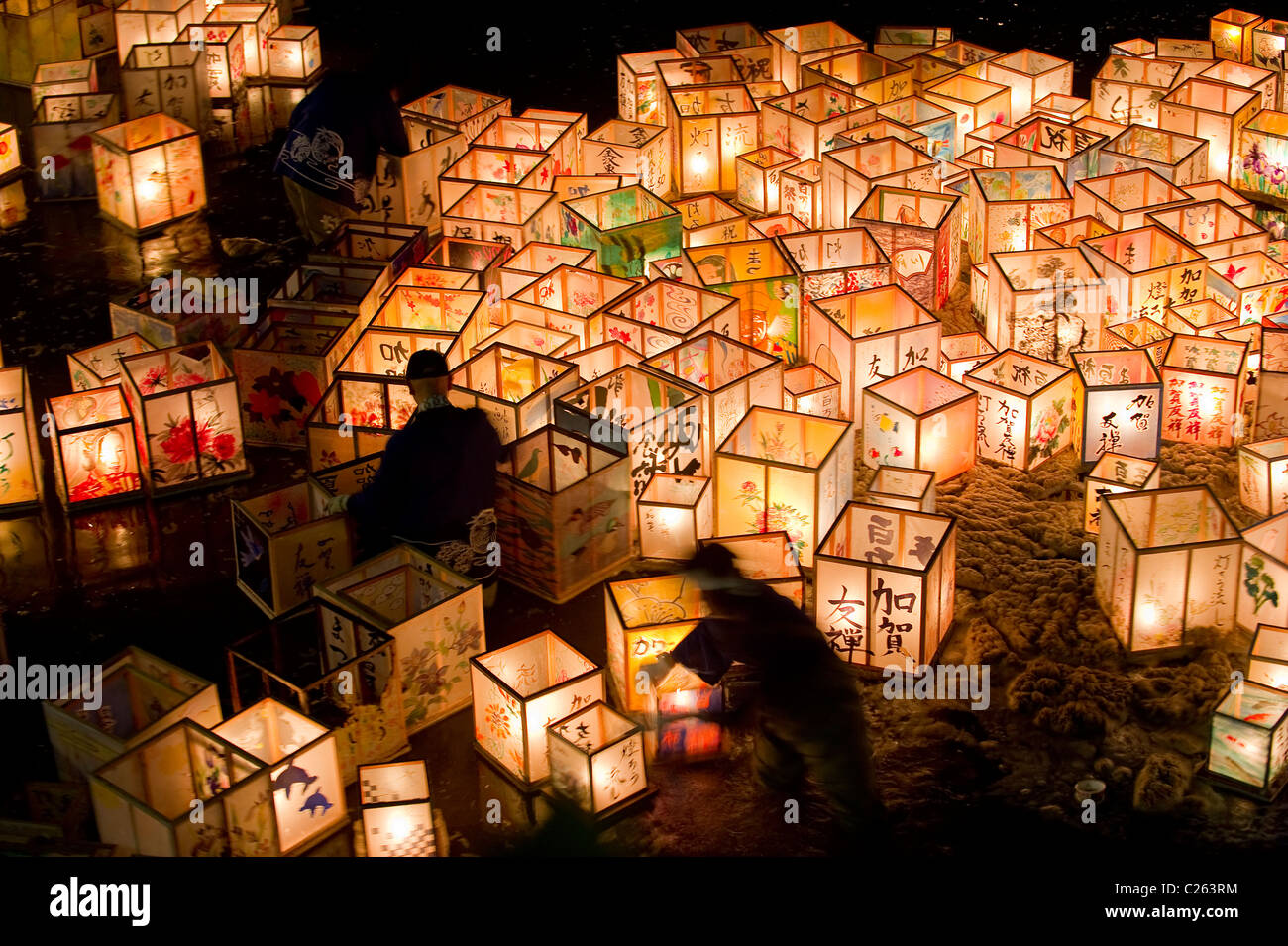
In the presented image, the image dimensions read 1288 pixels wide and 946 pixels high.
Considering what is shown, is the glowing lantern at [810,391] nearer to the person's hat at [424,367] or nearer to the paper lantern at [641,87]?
the person's hat at [424,367]

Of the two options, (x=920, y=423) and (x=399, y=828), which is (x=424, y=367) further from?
(x=920, y=423)

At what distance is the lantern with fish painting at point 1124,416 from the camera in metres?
6.46

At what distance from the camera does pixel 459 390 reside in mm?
6281

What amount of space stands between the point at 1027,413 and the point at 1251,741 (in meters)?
2.30

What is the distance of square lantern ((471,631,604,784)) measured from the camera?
4.67m

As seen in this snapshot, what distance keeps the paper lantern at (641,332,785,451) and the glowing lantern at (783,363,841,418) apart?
92 mm

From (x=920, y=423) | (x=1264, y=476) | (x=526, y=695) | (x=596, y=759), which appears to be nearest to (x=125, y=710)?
(x=526, y=695)

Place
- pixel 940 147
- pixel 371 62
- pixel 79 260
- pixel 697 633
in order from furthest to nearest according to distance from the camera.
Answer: pixel 371 62
pixel 940 147
pixel 79 260
pixel 697 633

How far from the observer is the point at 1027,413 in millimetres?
6562

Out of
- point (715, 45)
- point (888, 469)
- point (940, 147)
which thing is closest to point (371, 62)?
point (715, 45)

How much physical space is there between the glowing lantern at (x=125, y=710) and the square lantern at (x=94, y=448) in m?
1.85

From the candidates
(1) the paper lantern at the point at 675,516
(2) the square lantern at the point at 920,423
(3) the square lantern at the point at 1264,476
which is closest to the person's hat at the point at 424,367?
(1) the paper lantern at the point at 675,516

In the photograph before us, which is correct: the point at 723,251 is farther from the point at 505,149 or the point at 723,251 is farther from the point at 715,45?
the point at 715,45

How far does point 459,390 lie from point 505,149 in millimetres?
3243
